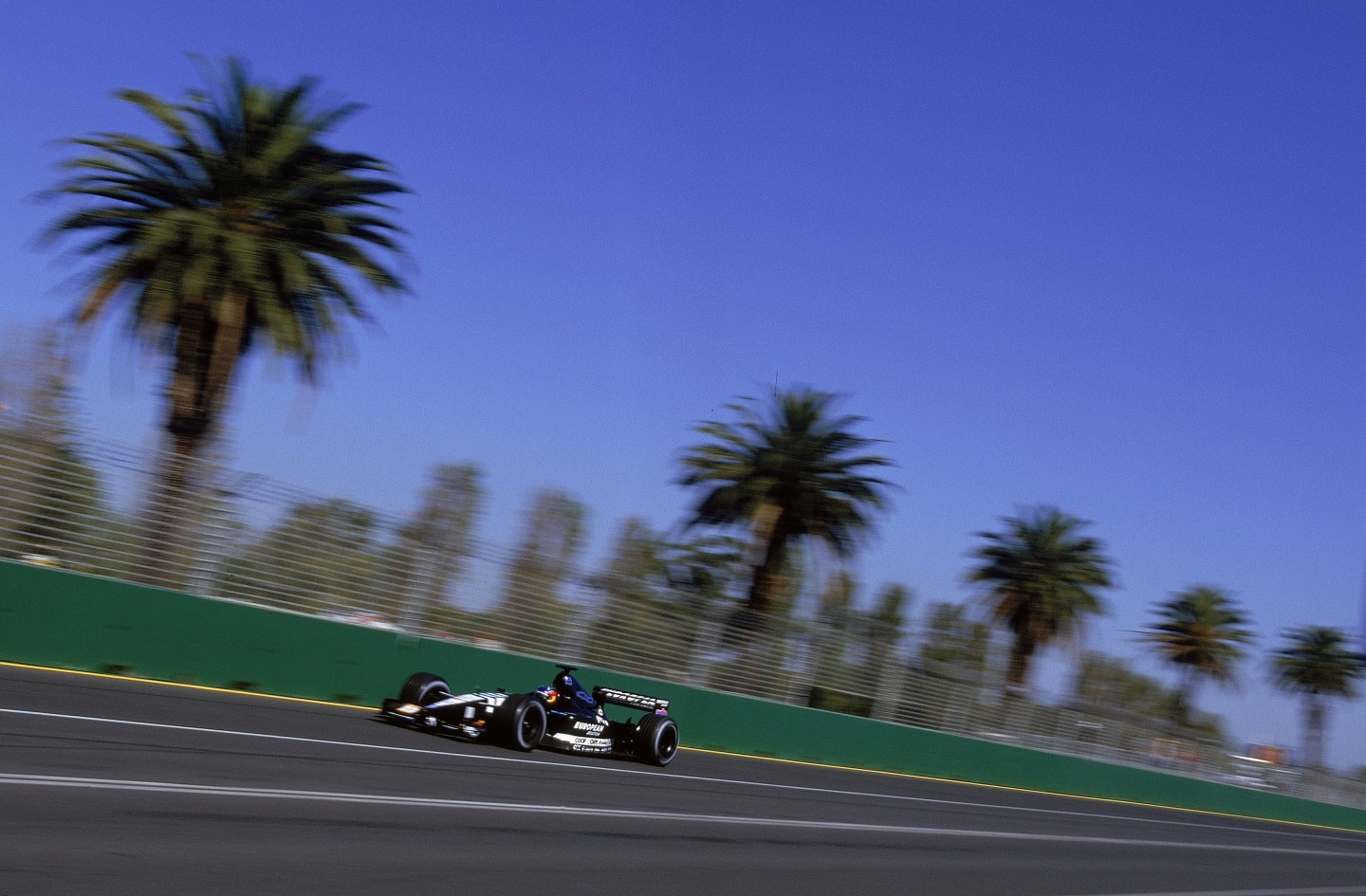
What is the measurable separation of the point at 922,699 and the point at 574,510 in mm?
13619

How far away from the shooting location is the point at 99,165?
1902 centimetres

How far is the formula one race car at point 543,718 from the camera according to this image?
42.9 ft

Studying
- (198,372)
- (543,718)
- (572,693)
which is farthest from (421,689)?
(198,372)

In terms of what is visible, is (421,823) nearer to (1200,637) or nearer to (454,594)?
(454,594)

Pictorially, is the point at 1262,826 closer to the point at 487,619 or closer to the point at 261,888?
the point at 487,619

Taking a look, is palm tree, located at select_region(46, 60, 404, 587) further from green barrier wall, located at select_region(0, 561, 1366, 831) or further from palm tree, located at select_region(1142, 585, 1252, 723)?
palm tree, located at select_region(1142, 585, 1252, 723)

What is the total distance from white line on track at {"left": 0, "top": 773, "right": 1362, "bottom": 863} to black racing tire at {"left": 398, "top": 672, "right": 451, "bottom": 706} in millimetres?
3241

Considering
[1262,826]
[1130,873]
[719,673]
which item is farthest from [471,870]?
[1262,826]

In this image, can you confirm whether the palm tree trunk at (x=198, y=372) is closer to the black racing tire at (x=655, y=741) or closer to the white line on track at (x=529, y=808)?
the black racing tire at (x=655, y=741)

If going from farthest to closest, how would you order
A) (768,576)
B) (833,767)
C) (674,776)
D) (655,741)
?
(768,576)
(833,767)
(655,741)
(674,776)

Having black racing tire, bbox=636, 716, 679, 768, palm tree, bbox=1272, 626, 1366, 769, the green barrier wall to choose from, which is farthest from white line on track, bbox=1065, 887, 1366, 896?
palm tree, bbox=1272, 626, 1366, 769

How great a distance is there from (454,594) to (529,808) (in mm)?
6504

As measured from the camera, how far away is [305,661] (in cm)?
1488

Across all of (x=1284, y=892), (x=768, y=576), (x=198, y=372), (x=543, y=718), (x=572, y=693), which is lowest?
(x=1284, y=892)
